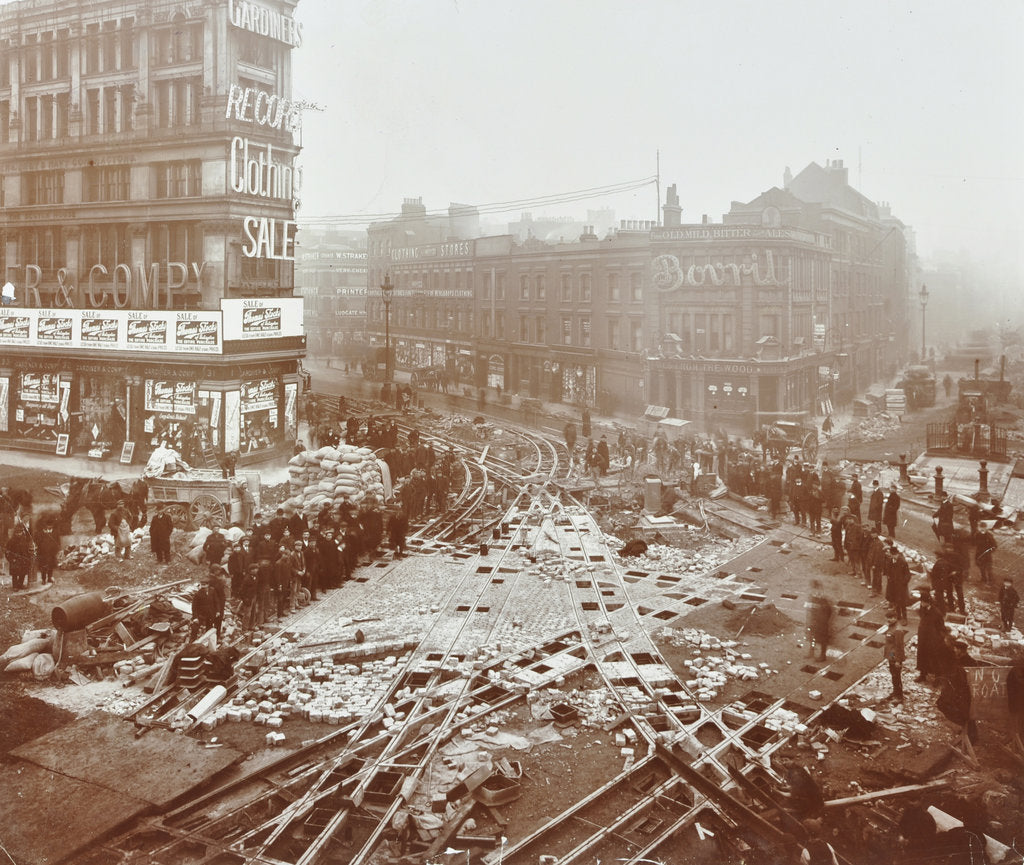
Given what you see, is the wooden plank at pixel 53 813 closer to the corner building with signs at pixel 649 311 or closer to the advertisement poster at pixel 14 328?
the advertisement poster at pixel 14 328

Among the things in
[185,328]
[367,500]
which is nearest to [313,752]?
[367,500]

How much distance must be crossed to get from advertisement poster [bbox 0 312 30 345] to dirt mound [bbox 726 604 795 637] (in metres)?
16.3

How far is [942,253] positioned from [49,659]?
20.6 m

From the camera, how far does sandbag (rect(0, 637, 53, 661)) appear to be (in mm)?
13258

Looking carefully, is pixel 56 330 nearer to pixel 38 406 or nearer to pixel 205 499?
pixel 38 406

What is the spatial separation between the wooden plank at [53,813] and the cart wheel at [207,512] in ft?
26.1

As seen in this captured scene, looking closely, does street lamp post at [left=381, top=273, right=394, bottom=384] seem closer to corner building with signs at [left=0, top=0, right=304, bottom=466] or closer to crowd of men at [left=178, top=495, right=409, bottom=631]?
corner building with signs at [left=0, top=0, right=304, bottom=466]

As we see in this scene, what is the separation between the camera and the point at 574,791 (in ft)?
33.8

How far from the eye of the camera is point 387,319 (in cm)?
2278

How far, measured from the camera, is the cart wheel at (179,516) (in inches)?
718

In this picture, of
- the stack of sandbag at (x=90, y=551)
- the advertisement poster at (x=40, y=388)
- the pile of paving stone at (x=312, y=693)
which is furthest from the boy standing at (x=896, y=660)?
the advertisement poster at (x=40, y=388)

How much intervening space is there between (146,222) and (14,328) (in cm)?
380

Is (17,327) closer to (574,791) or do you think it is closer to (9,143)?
(9,143)

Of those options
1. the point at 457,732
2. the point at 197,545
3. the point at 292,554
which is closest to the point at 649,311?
the point at 292,554
